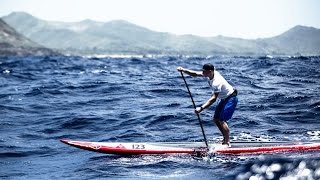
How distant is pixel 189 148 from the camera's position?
1212cm

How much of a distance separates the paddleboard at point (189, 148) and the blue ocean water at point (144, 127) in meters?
0.30

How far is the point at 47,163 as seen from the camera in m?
11.8

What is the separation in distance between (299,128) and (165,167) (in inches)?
292

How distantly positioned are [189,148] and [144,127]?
4580mm

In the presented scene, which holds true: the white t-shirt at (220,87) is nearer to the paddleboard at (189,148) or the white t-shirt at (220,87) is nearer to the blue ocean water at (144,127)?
the paddleboard at (189,148)

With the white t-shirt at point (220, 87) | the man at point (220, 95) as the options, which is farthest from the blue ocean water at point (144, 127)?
the white t-shirt at point (220, 87)

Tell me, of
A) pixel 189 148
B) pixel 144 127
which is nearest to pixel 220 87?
pixel 189 148

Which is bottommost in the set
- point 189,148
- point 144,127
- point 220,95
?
point 144,127

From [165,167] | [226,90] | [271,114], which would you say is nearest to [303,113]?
[271,114]

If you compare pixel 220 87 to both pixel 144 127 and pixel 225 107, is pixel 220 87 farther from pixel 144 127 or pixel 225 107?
pixel 144 127

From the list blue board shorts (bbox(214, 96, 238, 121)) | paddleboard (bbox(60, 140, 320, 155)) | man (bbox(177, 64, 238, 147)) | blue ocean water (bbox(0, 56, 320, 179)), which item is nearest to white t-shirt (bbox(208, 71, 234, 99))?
man (bbox(177, 64, 238, 147))

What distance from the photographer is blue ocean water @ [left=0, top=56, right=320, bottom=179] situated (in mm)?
10125

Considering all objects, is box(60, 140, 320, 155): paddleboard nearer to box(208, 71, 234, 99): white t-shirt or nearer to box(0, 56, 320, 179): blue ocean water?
box(0, 56, 320, 179): blue ocean water

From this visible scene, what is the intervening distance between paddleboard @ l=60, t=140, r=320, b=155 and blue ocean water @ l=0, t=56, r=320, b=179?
0.30 m
